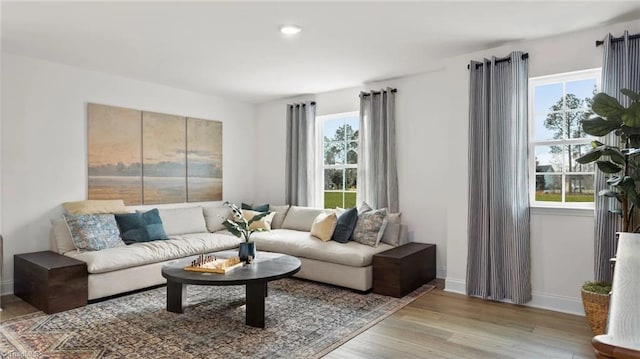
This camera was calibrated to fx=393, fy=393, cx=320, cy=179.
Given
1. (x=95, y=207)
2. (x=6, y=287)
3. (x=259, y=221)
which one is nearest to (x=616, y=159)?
(x=259, y=221)

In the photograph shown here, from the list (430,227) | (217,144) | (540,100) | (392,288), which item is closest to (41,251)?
(217,144)

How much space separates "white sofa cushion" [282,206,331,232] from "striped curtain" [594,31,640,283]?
10.1ft

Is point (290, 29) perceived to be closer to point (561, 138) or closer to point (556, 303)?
point (561, 138)

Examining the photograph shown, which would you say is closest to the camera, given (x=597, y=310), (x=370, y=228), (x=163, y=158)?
(x=597, y=310)

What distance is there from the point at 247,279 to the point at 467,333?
1757mm

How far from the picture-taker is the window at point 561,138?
3.63 metres

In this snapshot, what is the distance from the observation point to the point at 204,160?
5887 millimetres

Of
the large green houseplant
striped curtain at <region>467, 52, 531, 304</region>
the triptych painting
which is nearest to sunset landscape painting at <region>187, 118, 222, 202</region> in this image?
the triptych painting

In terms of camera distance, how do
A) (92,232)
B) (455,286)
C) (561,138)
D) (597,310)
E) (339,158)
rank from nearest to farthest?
(597,310), (561,138), (92,232), (455,286), (339,158)

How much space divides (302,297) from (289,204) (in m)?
2.30

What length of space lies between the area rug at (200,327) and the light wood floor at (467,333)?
0.58ft

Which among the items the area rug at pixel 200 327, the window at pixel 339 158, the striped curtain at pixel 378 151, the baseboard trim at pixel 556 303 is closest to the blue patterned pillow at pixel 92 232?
the area rug at pixel 200 327

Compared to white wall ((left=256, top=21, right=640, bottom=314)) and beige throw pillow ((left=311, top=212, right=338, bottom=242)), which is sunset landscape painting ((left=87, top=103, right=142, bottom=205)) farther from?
white wall ((left=256, top=21, right=640, bottom=314))

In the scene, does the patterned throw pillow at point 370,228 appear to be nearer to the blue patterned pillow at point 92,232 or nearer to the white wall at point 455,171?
the white wall at point 455,171
